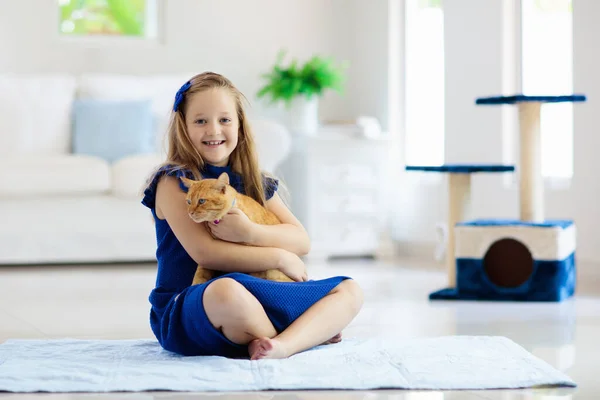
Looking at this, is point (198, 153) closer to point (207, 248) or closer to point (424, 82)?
point (207, 248)

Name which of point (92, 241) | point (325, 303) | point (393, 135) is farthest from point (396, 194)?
point (325, 303)

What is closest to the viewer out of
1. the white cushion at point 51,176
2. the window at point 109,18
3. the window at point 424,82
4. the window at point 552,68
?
the window at point 552,68

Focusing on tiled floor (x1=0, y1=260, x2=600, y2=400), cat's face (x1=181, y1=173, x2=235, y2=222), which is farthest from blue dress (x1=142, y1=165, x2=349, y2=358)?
tiled floor (x1=0, y1=260, x2=600, y2=400)

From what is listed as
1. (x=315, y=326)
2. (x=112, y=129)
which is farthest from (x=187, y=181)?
(x=112, y=129)

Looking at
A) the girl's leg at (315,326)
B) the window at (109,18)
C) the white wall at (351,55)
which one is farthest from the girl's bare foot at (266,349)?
the window at (109,18)

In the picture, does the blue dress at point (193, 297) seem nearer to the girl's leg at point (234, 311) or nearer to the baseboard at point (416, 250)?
→ the girl's leg at point (234, 311)

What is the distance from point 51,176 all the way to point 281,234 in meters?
2.41

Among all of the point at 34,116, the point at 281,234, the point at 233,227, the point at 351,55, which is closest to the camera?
the point at 233,227

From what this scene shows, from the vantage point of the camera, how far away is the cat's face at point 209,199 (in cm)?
188

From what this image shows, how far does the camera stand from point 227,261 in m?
1.97

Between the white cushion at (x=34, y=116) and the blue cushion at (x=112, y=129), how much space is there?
88 millimetres

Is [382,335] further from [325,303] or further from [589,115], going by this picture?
[589,115]

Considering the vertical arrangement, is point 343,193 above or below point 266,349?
above

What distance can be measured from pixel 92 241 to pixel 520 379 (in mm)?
2930
